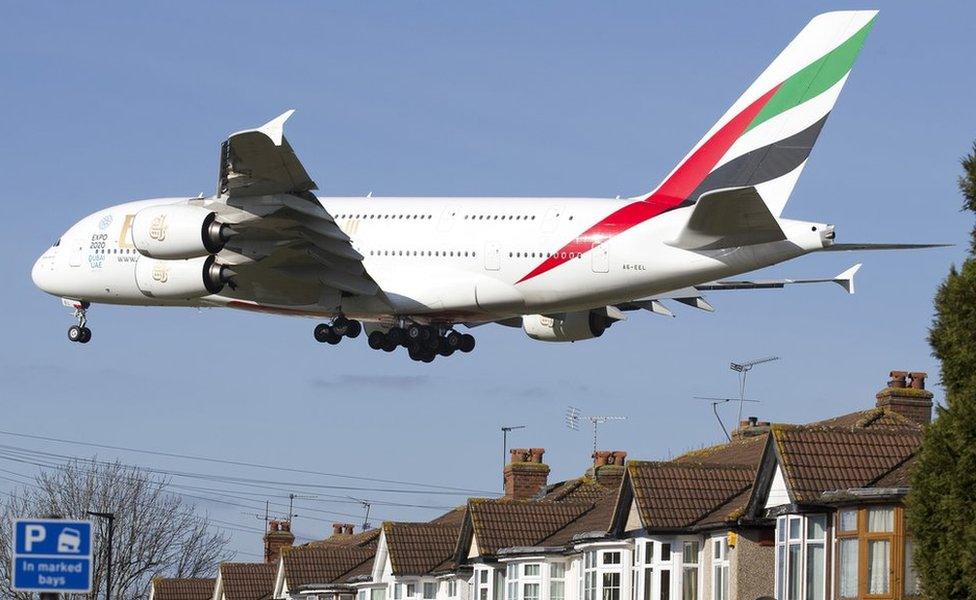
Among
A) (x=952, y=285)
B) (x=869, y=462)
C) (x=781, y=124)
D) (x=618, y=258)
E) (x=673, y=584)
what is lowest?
(x=673, y=584)

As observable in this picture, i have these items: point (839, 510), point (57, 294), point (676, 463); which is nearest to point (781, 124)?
point (676, 463)

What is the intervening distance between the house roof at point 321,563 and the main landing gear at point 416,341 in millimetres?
26155

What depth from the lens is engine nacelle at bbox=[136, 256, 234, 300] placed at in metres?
50.6

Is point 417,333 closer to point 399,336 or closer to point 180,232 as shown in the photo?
point 399,336

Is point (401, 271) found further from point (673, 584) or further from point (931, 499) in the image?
point (931, 499)

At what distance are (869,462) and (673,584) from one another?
849cm

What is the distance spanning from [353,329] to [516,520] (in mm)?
8828

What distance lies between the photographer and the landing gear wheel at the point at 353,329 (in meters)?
52.6

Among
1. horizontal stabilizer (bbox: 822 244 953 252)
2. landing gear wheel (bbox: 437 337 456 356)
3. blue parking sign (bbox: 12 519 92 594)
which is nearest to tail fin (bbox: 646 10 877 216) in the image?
horizontal stabilizer (bbox: 822 244 953 252)

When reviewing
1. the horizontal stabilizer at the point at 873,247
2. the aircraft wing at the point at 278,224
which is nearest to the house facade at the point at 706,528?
the horizontal stabilizer at the point at 873,247

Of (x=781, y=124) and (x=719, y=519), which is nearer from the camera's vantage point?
(x=719, y=519)

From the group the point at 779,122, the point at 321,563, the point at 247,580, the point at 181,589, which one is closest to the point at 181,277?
the point at 779,122

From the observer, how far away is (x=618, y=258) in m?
47.7

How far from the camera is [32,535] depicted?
1617 centimetres
